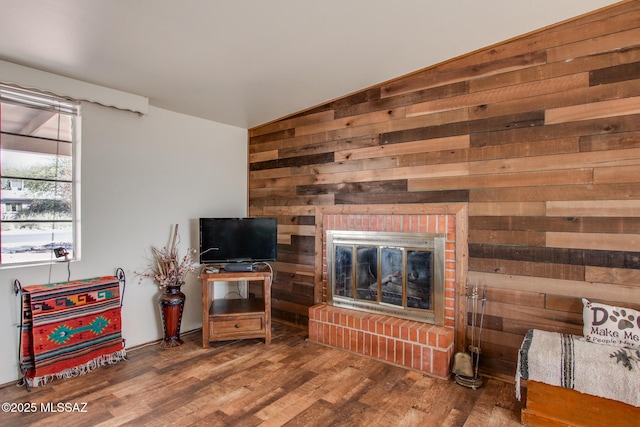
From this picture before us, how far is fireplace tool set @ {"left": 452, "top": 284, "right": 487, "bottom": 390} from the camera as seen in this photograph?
8.50ft

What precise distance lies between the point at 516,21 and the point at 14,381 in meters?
4.39

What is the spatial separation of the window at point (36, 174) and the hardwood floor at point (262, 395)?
3.51 ft

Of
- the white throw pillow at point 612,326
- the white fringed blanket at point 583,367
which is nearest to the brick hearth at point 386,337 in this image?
the white fringed blanket at point 583,367

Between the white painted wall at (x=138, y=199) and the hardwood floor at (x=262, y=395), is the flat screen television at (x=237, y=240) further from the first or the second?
the hardwood floor at (x=262, y=395)

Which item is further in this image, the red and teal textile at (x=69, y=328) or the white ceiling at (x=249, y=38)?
the red and teal textile at (x=69, y=328)

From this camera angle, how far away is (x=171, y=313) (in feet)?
10.9

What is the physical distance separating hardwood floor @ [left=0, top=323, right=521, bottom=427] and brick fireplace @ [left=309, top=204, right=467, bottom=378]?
0.12 meters

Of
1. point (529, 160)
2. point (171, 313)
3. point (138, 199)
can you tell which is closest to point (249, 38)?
point (138, 199)

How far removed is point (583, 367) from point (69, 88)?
4.04 meters

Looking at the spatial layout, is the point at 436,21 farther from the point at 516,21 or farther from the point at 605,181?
the point at 605,181

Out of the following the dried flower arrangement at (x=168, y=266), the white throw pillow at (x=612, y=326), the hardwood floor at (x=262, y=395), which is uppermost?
the dried flower arrangement at (x=168, y=266)

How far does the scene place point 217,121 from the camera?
4098mm

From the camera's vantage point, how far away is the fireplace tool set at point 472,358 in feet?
8.50

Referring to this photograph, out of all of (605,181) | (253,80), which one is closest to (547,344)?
(605,181)
